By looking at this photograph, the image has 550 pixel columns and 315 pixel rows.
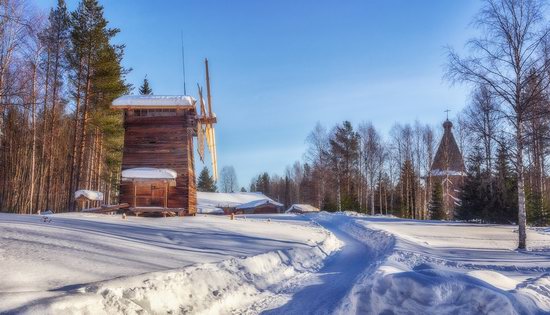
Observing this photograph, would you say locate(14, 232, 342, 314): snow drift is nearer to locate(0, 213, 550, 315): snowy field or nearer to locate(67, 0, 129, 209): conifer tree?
locate(0, 213, 550, 315): snowy field

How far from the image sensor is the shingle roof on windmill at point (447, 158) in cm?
4112

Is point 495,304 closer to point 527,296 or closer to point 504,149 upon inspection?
point 527,296

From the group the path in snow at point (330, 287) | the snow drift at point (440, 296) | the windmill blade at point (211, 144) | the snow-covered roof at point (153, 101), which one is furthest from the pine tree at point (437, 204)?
the snow drift at point (440, 296)

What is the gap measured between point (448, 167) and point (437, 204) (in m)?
4.47

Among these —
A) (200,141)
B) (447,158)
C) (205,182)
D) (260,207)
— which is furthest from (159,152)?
(205,182)

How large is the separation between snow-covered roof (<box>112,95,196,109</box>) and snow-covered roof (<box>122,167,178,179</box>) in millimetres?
3841

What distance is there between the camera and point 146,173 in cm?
2216

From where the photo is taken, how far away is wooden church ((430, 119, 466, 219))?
41281 millimetres

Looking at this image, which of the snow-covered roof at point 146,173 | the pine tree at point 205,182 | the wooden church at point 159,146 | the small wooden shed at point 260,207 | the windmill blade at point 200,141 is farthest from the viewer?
the pine tree at point 205,182

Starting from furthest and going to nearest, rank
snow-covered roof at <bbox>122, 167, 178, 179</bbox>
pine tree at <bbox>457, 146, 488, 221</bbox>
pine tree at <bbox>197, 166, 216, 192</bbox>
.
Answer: pine tree at <bbox>197, 166, 216, 192</bbox> < pine tree at <bbox>457, 146, 488, 221</bbox> < snow-covered roof at <bbox>122, 167, 178, 179</bbox>

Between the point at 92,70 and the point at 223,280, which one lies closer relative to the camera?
the point at 223,280

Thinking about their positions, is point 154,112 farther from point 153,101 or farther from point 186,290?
point 186,290

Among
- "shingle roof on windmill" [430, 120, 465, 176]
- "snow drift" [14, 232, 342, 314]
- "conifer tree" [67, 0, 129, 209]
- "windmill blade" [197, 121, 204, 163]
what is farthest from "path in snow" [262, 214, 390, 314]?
"shingle roof on windmill" [430, 120, 465, 176]

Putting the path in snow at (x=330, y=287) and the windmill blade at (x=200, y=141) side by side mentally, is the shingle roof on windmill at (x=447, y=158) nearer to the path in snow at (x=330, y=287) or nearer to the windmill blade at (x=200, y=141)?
the windmill blade at (x=200, y=141)
